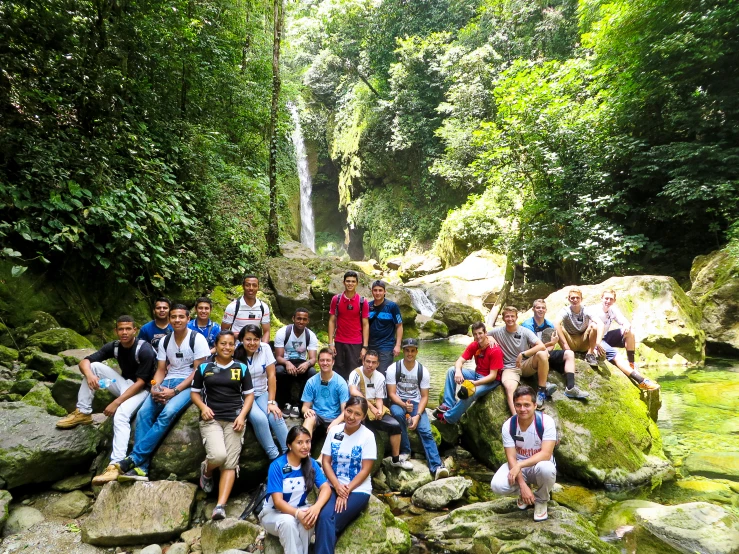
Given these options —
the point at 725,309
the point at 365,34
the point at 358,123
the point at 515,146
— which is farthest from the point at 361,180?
the point at 725,309

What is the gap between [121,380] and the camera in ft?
15.4

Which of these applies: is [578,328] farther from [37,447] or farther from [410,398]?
[37,447]

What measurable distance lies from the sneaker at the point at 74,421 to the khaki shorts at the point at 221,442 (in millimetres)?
1509

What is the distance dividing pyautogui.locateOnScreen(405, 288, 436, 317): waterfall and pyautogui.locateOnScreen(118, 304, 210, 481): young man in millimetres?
13947

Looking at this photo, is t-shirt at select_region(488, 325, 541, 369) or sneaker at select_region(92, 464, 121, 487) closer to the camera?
sneaker at select_region(92, 464, 121, 487)

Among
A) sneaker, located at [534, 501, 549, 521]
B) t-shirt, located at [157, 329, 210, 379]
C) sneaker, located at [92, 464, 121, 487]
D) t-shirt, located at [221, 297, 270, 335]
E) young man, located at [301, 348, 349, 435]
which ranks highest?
t-shirt, located at [221, 297, 270, 335]

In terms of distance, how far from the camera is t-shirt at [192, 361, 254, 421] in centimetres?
425

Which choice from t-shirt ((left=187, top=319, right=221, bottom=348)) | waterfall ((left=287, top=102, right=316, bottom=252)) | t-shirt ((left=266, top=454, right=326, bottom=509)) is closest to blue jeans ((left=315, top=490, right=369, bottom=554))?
t-shirt ((left=266, top=454, right=326, bottom=509))

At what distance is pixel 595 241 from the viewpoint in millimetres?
13516

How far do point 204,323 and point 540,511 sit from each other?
444cm

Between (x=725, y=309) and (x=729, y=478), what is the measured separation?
757 cm

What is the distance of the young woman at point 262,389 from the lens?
14.7 feet

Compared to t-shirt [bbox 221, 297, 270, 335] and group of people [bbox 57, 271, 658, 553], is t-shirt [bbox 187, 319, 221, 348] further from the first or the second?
t-shirt [bbox 221, 297, 270, 335]

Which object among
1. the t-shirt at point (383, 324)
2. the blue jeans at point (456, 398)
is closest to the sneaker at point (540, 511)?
the blue jeans at point (456, 398)
